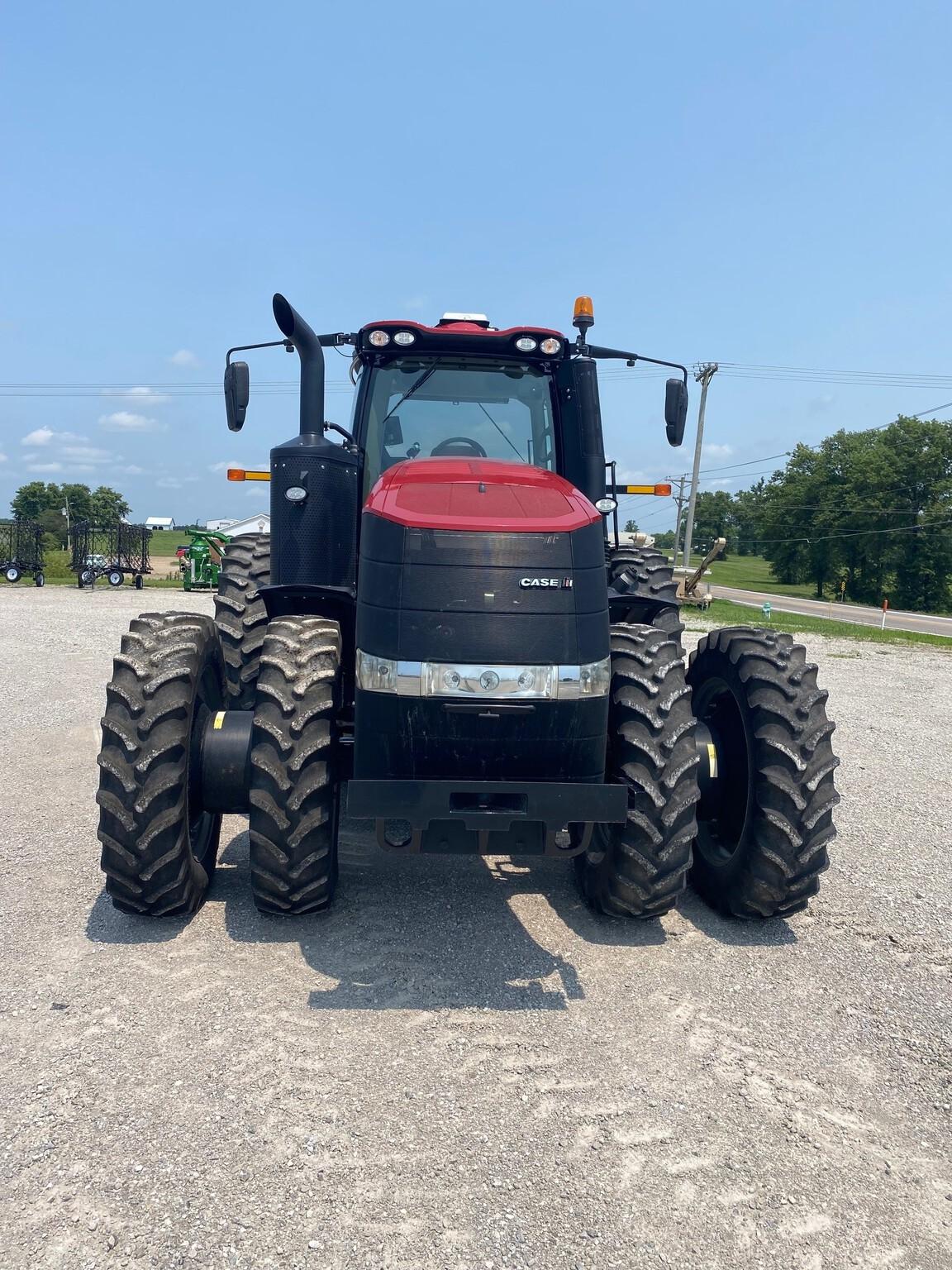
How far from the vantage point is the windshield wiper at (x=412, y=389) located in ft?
16.0

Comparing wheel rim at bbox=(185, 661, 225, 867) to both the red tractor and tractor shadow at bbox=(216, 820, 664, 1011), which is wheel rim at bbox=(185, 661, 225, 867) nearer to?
the red tractor

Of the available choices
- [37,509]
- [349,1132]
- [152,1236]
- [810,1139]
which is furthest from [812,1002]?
[37,509]

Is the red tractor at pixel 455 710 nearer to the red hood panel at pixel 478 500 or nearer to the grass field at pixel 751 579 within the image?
the red hood panel at pixel 478 500

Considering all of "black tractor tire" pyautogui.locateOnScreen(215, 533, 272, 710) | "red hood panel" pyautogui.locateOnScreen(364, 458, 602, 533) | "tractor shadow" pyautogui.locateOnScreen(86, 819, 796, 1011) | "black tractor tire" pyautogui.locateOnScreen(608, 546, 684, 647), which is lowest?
"tractor shadow" pyautogui.locateOnScreen(86, 819, 796, 1011)

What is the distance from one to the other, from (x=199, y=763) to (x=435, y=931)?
4.47 ft

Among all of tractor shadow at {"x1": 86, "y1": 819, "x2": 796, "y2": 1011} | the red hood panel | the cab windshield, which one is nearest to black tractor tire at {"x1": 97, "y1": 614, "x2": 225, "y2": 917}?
tractor shadow at {"x1": 86, "y1": 819, "x2": 796, "y2": 1011}

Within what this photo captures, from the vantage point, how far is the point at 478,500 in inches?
144

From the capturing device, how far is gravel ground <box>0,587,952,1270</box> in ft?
7.61

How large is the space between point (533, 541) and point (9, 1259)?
2.72m

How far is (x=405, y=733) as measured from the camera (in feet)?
11.3

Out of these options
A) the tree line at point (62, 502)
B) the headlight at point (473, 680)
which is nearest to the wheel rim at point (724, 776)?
the headlight at point (473, 680)

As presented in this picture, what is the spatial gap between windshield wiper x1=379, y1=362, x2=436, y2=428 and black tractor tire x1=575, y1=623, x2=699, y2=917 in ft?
6.45

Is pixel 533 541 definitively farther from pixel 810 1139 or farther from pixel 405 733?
pixel 810 1139

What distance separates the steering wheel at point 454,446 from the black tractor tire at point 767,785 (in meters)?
1.68
